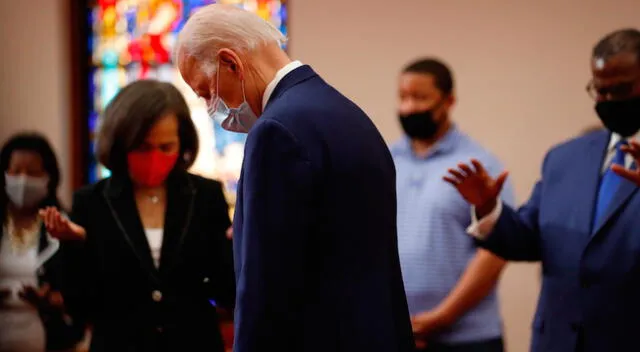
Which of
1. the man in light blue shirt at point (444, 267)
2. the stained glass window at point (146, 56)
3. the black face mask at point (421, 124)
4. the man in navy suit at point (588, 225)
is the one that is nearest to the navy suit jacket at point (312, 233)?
the man in navy suit at point (588, 225)

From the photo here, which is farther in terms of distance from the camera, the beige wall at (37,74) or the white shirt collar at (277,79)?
the beige wall at (37,74)

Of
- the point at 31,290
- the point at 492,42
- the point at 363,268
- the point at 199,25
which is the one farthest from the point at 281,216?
the point at 492,42

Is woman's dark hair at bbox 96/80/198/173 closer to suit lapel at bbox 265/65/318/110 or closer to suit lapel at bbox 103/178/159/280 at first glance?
suit lapel at bbox 103/178/159/280

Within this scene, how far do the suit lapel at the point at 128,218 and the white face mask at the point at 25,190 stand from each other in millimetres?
1096

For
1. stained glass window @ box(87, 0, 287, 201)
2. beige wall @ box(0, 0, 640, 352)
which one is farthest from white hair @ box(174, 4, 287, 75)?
stained glass window @ box(87, 0, 287, 201)

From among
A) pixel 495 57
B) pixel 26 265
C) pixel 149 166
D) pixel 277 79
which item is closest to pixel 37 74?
pixel 26 265

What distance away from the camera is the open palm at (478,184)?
93.5 inches

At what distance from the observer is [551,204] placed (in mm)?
2523

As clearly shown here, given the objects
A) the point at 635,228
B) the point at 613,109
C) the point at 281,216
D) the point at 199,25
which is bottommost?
the point at 635,228

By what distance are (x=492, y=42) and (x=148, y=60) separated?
2.05 metres

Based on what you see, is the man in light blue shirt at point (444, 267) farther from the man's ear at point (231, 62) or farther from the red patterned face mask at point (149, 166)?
the man's ear at point (231, 62)

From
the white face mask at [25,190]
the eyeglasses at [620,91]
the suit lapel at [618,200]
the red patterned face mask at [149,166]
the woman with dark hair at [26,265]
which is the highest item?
the eyeglasses at [620,91]

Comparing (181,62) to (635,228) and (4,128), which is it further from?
(4,128)

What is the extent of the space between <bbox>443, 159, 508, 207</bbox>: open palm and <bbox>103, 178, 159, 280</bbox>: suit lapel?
87 centimetres
